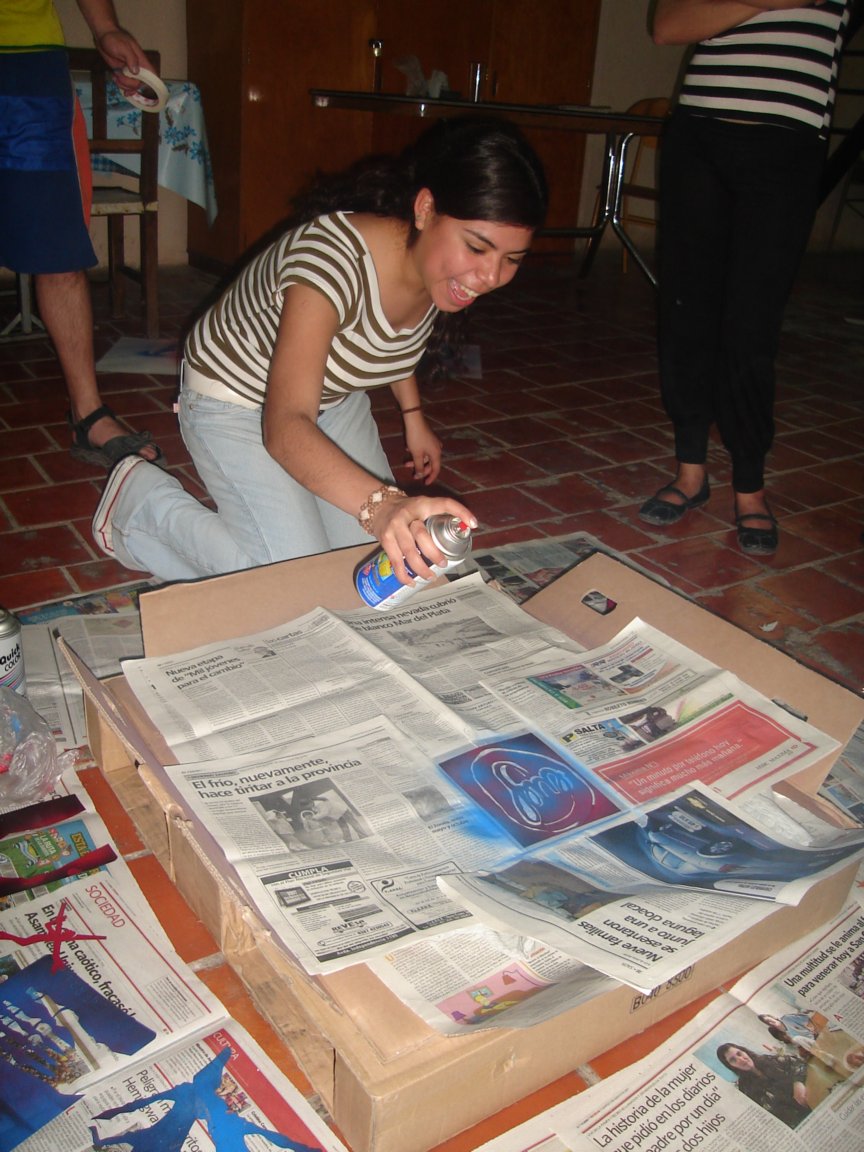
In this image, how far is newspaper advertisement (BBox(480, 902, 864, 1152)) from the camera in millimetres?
763

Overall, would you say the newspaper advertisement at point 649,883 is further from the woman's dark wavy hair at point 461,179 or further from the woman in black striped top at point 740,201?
the woman in black striped top at point 740,201

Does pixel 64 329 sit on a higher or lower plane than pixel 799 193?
lower

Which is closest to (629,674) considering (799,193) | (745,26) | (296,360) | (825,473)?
(296,360)

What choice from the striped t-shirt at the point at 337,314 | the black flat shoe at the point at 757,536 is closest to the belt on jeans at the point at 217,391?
the striped t-shirt at the point at 337,314

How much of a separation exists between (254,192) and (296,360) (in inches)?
112

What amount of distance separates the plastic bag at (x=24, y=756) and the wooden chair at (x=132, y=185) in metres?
2.11

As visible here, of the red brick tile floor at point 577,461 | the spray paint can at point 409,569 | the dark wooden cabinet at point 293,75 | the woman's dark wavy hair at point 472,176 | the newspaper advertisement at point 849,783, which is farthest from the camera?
the dark wooden cabinet at point 293,75

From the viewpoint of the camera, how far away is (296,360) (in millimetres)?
1108

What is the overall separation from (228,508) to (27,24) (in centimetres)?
111

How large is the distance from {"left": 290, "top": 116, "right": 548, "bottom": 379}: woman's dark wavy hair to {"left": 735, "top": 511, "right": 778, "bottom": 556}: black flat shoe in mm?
1091

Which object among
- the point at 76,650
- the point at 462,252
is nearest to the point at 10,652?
the point at 76,650

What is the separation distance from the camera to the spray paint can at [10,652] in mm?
1134

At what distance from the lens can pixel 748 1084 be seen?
81 cm

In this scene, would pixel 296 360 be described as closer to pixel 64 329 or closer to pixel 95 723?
pixel 95 723
